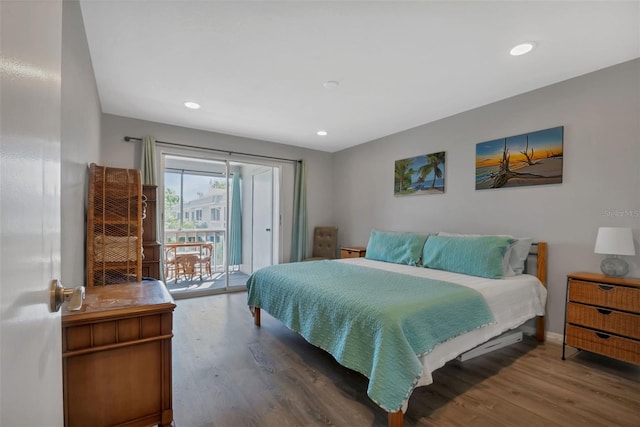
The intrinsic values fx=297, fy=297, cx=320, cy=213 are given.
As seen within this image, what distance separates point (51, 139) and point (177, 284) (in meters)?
4.88

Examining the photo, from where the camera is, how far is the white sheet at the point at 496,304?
6.41ft

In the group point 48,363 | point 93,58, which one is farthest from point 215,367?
point 93,58

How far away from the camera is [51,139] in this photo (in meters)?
0.75

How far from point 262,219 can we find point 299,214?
80 centimetres

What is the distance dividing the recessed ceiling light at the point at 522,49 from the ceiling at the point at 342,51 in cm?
5

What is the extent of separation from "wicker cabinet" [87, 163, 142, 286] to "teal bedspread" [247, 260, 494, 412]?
1.28 meters

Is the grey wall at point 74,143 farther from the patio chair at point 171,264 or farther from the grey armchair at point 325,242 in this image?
the grey armchair at point 325,242

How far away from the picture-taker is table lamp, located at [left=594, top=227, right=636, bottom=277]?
2252 millimetres

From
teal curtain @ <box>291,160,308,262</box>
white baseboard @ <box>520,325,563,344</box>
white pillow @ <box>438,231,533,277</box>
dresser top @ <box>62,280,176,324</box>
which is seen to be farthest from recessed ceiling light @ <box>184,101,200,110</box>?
white baseboard @ <box>520,325,563,344</box>

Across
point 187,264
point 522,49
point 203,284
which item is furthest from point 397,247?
point 187,264

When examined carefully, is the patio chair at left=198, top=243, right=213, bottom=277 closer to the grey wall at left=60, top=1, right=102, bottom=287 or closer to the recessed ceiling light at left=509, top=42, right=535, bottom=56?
the grey wall at left=60, top=1, right=102, bottom=287

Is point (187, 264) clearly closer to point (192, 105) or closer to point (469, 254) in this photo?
point (192, 105)

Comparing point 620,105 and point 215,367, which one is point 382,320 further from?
point 620,105

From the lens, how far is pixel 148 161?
395cm
